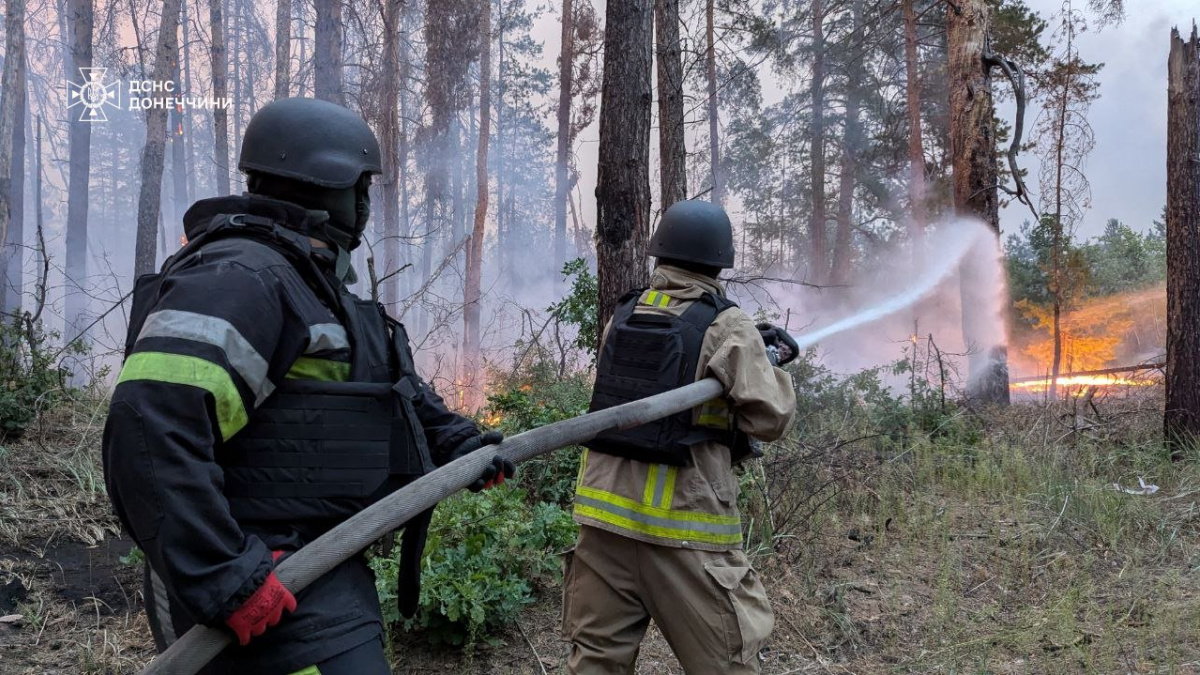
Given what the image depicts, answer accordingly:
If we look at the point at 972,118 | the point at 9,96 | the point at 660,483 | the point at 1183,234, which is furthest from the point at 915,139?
the point at 9,96

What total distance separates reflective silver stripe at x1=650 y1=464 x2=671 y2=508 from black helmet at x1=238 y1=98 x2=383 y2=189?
1594 mm

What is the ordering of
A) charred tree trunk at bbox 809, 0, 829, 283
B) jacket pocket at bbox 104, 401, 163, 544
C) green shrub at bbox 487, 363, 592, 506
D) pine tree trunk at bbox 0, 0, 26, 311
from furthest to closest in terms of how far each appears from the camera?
1. charred tree trunk at bbox 809, 0, 829, 283
2. pine tree trunk at bbox 0, 0, 26, 311
3. green shrub at bbox 487, 363, 592, 506
4. jacket pocket at bbox 104, 401, 163, 544

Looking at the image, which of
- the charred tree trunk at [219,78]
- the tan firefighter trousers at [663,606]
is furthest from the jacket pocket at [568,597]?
the charred tree trunk at [219,78]

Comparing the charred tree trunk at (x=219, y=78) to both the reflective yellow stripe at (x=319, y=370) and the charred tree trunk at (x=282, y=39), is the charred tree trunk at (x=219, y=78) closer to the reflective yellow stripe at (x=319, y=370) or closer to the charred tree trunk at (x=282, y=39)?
the charred tree trunk at (x=282, y=39)

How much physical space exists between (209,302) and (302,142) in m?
0.59

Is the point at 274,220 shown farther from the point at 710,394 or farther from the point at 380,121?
the point at 380,121

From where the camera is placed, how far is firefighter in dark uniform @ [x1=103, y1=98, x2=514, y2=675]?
62.0 inches

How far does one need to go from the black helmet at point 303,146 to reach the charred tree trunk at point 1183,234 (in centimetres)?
841

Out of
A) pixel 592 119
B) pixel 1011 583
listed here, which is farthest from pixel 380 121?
pixel 1011 583

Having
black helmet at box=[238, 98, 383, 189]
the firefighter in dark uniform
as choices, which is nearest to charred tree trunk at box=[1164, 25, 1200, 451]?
the firefighter in dark uniform

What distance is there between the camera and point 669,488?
3.05 metres

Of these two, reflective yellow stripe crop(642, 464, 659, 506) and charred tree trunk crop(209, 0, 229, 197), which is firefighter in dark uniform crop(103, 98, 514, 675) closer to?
reflective yellow stripe crop(642, 464, 659, 506)

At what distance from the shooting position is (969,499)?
660 centimetres

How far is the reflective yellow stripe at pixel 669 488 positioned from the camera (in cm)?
301
